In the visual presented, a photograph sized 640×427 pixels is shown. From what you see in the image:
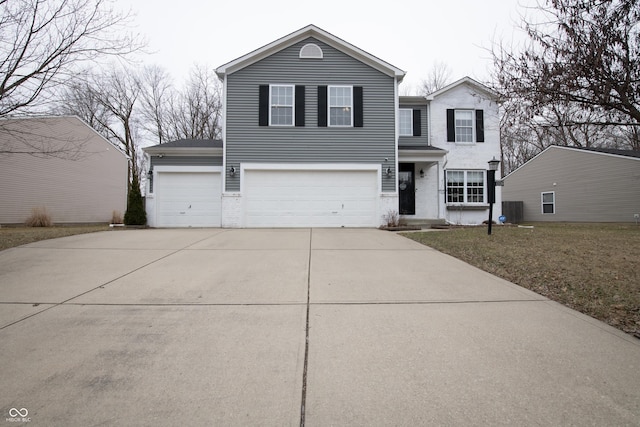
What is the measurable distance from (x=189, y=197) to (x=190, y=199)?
0.28 ft

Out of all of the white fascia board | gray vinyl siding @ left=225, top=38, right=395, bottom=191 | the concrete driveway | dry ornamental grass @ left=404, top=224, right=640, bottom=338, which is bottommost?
the concrete driveway

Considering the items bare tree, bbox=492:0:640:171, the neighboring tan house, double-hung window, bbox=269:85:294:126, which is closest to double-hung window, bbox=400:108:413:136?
double-hung window, bbox=269:85:294:126

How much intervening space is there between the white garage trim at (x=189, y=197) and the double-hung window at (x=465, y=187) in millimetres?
9531

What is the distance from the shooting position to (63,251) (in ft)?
21.2

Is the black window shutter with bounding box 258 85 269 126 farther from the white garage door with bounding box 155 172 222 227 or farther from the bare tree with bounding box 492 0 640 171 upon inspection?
the bare tree with bounding box 492 0 640 171

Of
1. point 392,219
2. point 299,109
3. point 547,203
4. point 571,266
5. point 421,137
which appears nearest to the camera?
point 571,266

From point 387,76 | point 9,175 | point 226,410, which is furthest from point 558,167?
point 9,175

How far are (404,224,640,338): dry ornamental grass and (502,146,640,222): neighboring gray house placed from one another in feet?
33.8

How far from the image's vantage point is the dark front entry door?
44.5ft

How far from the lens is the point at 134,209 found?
11.6 meters

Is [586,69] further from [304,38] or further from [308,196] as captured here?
[304,38]

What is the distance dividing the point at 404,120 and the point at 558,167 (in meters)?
11.4

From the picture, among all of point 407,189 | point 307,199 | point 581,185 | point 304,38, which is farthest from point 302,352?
point 581,185

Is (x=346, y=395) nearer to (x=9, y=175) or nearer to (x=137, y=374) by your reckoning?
(x=137, y=374)
